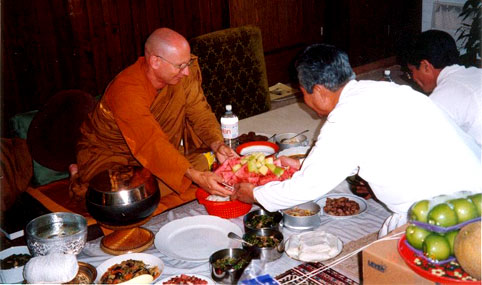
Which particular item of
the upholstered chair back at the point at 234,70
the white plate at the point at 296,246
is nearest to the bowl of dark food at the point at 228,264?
the white plate at the point at 296,246

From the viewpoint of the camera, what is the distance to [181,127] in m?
3.09

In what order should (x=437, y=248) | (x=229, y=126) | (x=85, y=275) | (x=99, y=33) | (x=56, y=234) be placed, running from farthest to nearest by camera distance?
(x=99, y=33) → (x=229, y=126) → (x=56, y=234) → (x=85, y=275) → (x=437, y=248)

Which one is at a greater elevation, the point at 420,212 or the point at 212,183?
the point at 420,212

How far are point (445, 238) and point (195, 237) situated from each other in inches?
40.3

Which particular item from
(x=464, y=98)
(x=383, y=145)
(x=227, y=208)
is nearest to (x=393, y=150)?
(x=383, y=145)

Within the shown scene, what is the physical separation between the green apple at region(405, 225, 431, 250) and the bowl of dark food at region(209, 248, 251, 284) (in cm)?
57

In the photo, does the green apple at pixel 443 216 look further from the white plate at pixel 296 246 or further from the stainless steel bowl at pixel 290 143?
the stainless steel bowl at pixel 290 143

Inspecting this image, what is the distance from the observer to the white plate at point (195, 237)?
2.00 m

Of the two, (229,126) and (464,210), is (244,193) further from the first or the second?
(464,210)

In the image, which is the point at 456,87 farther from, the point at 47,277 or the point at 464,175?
the point at 47,277

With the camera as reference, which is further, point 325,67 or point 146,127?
point 146,127

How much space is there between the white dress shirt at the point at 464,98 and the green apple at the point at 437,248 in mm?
1263

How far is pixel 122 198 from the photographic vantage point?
1943mm

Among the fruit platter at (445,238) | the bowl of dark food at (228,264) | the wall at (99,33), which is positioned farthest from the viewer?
the wall at (99,33)
